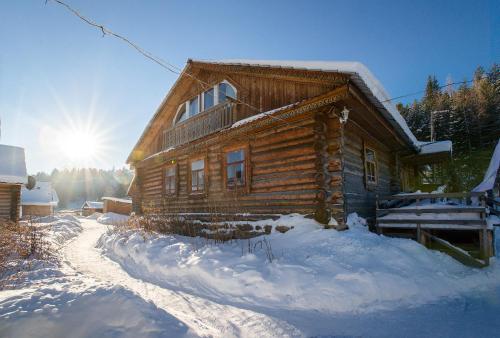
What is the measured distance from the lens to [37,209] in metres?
38.4

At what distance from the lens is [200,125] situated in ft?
38.7

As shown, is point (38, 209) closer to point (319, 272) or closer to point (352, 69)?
point (319, 272)

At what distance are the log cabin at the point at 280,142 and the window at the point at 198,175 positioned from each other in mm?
46

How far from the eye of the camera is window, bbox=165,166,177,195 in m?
13.3

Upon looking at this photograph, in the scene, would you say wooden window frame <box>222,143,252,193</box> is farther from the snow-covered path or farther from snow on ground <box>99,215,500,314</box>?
the snow-covered path

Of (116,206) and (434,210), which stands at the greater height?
(434,210)

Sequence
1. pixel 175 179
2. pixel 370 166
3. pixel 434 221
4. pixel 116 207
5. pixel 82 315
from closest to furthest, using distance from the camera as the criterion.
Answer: pixel 82 315, pixel 434 221, pixel 370 166, pixel 175 179, pixel 116 207

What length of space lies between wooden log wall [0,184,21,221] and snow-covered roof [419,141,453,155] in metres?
25.3

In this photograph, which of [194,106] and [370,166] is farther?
[194,106]

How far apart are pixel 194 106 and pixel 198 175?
3571mm

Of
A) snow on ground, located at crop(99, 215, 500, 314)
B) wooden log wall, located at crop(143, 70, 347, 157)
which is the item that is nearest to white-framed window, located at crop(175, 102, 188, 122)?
wooden log wall, located at crop(143, 70, 347, 157)

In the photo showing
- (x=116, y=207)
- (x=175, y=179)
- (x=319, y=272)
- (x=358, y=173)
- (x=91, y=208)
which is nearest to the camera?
(x=319, y=272)

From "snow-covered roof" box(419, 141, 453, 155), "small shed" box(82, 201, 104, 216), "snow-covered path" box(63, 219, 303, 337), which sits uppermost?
"snow-covered roof" box(419, 141, 453, 155)

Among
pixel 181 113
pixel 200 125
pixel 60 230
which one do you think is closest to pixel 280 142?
pixel 200 125
